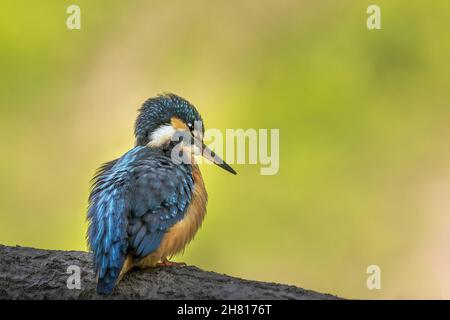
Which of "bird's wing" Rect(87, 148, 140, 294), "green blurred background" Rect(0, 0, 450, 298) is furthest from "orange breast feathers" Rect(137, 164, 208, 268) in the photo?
"green blurred background" Rect(0, 0, 450, 298)

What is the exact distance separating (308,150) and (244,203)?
905mm

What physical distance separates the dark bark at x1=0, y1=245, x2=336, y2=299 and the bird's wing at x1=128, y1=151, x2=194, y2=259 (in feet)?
0.59

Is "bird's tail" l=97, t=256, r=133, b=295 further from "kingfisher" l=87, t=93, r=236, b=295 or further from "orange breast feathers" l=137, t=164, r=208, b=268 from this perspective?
"orange breast feathers" l=137, t=164, r=208, b=268

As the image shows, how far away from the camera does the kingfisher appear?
4062 mm

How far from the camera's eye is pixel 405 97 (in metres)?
8.46

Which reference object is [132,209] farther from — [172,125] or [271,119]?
[271,119]

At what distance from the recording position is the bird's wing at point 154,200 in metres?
4.18

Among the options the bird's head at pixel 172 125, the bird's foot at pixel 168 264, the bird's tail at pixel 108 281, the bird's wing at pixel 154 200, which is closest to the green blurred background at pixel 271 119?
the bird's head at pixel 172 125

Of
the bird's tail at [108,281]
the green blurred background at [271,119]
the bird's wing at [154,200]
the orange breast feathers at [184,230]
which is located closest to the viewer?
the bird's tail at [108,281]

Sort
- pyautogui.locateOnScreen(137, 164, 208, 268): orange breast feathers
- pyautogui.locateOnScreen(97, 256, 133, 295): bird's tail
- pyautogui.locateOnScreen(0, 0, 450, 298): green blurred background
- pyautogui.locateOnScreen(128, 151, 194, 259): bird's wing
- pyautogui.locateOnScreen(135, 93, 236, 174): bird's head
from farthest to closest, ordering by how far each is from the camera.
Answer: pyautogui.locateOnScreen(0, 0, 450, 298): green blurred background, pyautogui.locateOnScreen(135, 93, 236, 174): bird's head, pyautogui.locateOnScreen(137, 164, 208, 268): orange breast feathers, pyautogui.locateOnScreen(128, 151, 194, 259): bird's wing, pyautogui.locateOnScreen(97, 256, 133, 295): bird's tail

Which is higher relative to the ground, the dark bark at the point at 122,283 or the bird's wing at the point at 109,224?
the bird's wing at the point at 109,224

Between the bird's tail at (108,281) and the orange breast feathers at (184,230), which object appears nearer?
the bird's tail at (108,281)

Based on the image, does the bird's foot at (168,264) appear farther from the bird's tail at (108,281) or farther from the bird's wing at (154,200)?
the bird's tail at (108,281)

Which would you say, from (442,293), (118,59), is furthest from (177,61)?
(442,293)
